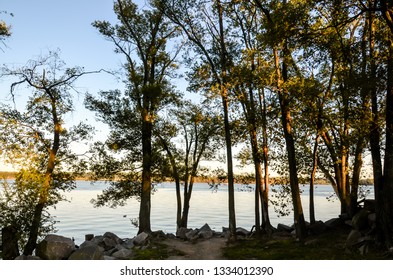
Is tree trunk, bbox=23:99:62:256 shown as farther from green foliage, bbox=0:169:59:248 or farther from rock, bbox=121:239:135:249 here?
rock, bbox=121:239:135:249

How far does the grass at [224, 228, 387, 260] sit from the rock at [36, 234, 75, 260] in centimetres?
921

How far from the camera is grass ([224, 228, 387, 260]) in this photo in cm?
1742

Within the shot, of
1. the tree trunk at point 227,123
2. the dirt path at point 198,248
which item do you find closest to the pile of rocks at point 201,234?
the dirt path at point 198,248

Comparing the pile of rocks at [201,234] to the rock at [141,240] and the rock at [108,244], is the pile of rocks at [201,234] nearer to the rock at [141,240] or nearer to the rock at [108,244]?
the rock at [141,240]

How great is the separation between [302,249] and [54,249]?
14163 millimetres

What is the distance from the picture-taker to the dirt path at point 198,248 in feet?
66.8

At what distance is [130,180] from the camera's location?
1182 inches

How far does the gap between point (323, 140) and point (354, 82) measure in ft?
28.8

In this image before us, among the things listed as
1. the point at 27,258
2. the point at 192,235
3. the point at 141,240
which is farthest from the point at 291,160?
the point at 27,258

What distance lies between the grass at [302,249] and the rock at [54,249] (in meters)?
9.21

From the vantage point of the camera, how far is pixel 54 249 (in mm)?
20297

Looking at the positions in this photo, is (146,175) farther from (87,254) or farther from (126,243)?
(87,254)
